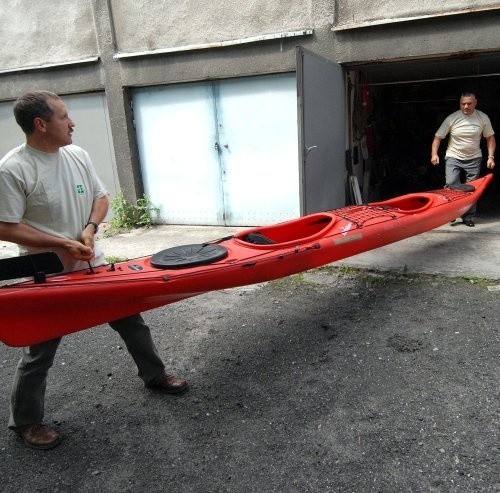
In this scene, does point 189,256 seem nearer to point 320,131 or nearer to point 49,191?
point 49,191

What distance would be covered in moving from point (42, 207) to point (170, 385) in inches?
50.0

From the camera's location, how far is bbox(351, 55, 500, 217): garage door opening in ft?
28.1

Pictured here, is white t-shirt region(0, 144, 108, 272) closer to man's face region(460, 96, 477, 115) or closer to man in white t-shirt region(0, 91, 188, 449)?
man in white t-shirt region(0, 91, 188, 449)

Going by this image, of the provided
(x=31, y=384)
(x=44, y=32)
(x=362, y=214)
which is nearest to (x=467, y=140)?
(x=362, y=214)

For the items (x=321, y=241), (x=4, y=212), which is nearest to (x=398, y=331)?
(x=321, y=241)

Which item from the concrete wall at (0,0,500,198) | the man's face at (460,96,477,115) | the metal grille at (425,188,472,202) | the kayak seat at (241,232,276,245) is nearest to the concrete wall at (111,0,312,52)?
the concrete wall at (0,0,500,198)

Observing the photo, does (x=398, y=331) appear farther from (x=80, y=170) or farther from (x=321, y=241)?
(x=80, y=170)

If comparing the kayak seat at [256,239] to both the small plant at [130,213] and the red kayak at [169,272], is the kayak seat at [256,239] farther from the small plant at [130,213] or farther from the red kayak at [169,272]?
the small plant at [130,213]

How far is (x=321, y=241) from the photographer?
3.20 metres

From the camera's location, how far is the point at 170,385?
263 centimetres

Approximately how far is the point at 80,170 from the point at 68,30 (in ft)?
18.0

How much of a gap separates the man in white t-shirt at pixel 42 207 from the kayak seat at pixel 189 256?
15.7 inches

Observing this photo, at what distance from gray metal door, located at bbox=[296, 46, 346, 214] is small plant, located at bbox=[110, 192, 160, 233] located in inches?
115

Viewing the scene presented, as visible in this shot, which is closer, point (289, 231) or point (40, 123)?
point (40, 123)
